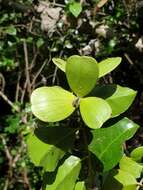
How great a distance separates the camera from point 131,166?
2.94ft

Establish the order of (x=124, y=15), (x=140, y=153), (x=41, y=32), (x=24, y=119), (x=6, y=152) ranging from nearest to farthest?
(x=140, y=153) < (x=124, y=15) < (x=41, y=32) < (x=24, y=119) < (x=6, y=152)

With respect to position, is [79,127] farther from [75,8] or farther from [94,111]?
[75,8]

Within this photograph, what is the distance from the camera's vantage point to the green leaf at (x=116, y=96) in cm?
84

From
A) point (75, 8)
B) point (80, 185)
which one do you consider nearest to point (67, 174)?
point (80, 185)

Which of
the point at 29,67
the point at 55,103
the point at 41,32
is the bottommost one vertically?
the point at 29,67

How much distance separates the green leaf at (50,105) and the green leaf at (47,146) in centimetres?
5

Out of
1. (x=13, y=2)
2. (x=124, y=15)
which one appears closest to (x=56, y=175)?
(x=124, y=15)

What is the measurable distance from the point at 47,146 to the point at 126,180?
14 cm

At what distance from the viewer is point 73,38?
8.87 ft

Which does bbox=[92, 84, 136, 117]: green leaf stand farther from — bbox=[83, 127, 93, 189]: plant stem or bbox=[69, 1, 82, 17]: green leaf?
bbox=[69, 1, 82, 17]: green leaf

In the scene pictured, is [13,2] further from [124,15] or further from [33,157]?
[33,157]

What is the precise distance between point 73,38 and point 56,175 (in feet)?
6.25

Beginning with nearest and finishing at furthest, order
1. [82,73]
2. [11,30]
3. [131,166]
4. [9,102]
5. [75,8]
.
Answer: [82,73] → [131,166] → [75,8] → [11,30] → [9,102]

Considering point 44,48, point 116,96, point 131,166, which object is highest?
point 116,96
